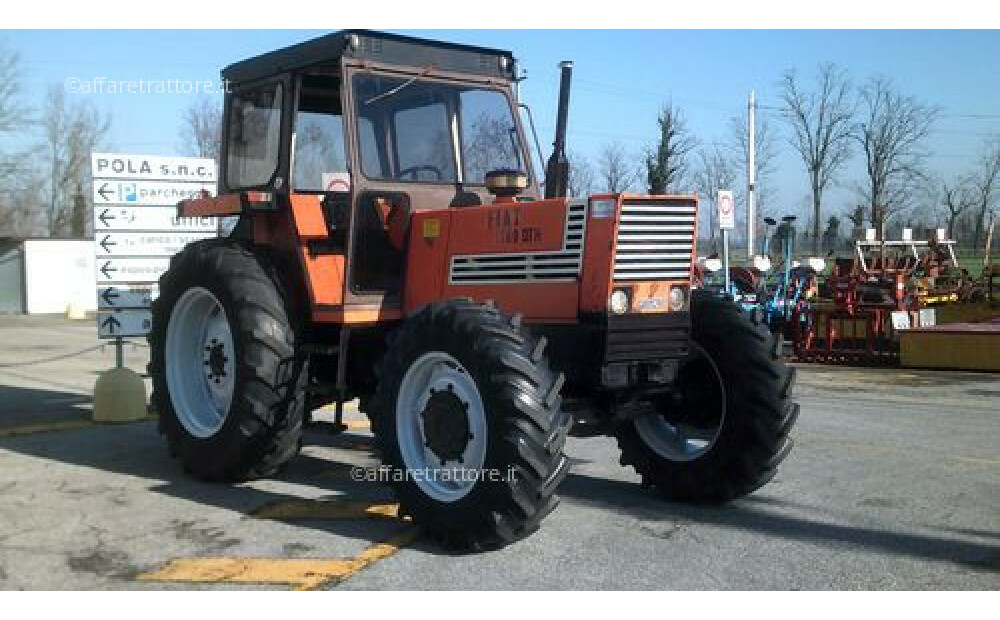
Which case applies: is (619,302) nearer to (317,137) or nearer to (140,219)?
(317,137)

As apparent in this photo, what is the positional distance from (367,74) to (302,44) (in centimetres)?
55

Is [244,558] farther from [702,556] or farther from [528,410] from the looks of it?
[702,556]

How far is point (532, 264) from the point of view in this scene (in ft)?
17.7

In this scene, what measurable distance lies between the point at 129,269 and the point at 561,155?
18.4ft

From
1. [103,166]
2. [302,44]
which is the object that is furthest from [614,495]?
[103,166]

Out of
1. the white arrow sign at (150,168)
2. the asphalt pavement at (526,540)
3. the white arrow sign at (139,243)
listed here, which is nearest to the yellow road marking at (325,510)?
the asphalt pavement at (526,540)

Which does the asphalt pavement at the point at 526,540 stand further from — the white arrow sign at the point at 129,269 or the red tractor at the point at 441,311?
the white arrow sign at the point at 129,269

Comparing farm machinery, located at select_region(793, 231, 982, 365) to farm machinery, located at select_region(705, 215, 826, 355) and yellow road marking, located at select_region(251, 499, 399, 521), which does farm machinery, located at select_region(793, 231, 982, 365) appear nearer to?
farm machinery, located at select_region(705, 215, 826, 355)

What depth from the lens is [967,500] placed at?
5.97 metres

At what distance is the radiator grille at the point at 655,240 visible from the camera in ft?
16.8

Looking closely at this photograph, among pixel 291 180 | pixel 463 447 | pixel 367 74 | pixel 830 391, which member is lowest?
pixel 830 391

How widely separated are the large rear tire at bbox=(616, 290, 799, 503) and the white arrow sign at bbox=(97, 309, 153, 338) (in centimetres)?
551

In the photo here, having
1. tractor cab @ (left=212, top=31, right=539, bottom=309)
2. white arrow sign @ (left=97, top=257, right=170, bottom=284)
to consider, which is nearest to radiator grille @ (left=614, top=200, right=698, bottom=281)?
tractor cab @ (left=212, top=31, right=539, bottom=309)

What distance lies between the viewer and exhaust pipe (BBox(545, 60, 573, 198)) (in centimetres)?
576
